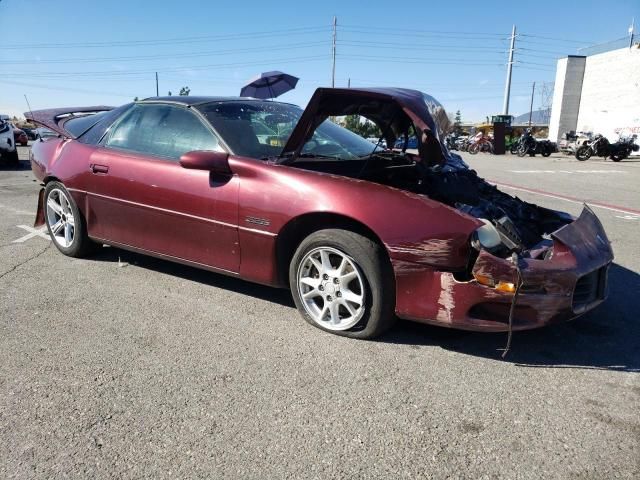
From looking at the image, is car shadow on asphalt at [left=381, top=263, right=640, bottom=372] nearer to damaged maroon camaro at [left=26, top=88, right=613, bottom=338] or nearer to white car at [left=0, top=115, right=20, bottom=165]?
damaged maroon camaro at [left=26, top=88, right=613, bottom=338]

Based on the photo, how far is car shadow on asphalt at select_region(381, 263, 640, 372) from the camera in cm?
282

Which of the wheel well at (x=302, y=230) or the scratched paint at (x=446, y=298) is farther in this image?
the wheel well at (x=302, y=230)

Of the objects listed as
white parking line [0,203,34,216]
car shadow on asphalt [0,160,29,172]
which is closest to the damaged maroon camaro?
white parking line [0,203,34,216]

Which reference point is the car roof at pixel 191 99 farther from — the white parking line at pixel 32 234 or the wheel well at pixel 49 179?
the white parking line at pixel 32 234

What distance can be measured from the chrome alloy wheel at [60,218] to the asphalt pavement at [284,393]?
2.71 ft

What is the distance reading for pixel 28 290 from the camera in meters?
3.88

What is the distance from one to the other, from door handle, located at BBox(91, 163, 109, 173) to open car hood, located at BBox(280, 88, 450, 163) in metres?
1.59

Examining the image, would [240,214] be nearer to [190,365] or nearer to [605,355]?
[190,365]

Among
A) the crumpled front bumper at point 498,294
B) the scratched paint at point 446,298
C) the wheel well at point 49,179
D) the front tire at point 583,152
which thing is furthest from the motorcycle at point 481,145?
the scratched paint at point 446,298

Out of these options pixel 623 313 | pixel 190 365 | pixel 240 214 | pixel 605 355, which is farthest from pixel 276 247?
pixel 623 313

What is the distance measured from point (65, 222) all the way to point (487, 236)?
3.73 m

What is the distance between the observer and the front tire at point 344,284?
9.47ft

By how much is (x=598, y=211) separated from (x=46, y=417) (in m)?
7.71

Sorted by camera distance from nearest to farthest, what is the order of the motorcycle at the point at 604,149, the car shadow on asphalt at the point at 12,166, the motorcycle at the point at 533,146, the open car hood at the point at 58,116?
1. the open car hood at the point at 58,116
2. the car shadow on asphalt at the point at 12,166
3. the motorcycle at the point at 604,149
4. the motorcycle at the point at 533,146
